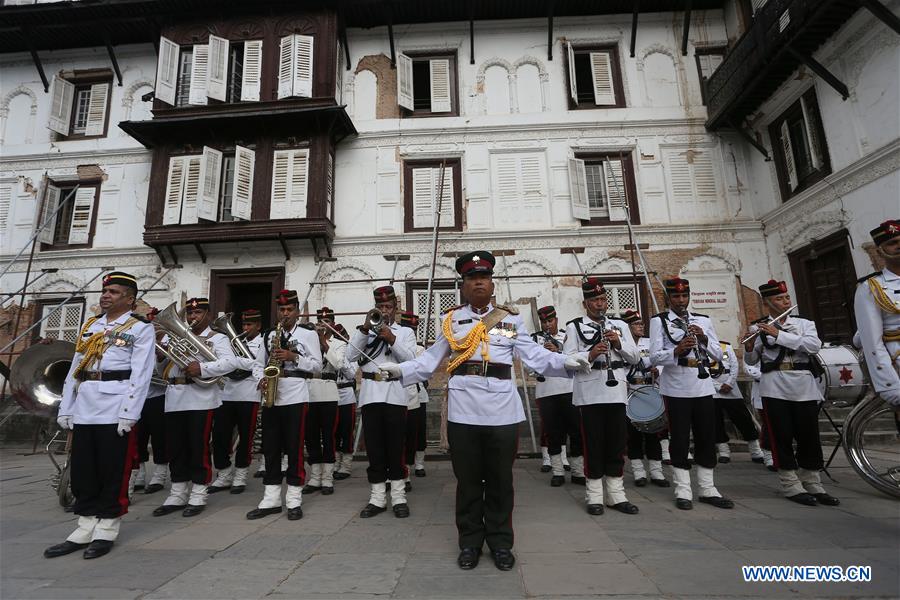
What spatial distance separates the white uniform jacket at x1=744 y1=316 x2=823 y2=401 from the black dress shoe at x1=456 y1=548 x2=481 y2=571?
3858 millimetres

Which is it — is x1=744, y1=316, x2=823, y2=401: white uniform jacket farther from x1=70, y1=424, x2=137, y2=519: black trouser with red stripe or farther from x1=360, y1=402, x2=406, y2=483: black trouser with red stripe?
x1=70, y1=424, x2=137, y2=519: black trouser with red stripe

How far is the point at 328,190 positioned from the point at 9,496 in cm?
901

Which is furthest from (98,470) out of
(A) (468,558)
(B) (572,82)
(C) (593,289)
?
(B) (572,82)

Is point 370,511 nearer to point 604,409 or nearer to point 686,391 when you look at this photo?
point 604,409

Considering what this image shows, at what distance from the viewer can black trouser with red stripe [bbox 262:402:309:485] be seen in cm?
487

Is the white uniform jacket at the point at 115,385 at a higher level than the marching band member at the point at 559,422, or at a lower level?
higher

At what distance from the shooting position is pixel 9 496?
606cm

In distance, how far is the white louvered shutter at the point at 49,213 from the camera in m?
13.5

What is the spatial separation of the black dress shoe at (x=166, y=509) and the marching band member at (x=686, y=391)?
5.37m

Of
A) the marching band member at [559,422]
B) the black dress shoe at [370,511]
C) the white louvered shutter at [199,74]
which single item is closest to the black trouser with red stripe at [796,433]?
the marching band member at [559,422]

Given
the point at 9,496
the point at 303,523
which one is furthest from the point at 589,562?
the point at 9,496

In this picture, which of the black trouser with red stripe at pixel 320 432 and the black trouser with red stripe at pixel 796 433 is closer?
the black trouser with red stripe at pixel 796 433

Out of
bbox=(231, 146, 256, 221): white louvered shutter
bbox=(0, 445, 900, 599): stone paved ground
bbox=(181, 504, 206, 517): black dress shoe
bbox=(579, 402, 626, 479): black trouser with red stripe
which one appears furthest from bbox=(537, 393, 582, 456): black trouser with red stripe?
bbox=(231, 146, 256, 221): white louvered shutter

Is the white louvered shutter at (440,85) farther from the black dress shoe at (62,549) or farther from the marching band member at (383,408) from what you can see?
the black dress shoe at (62,549)
